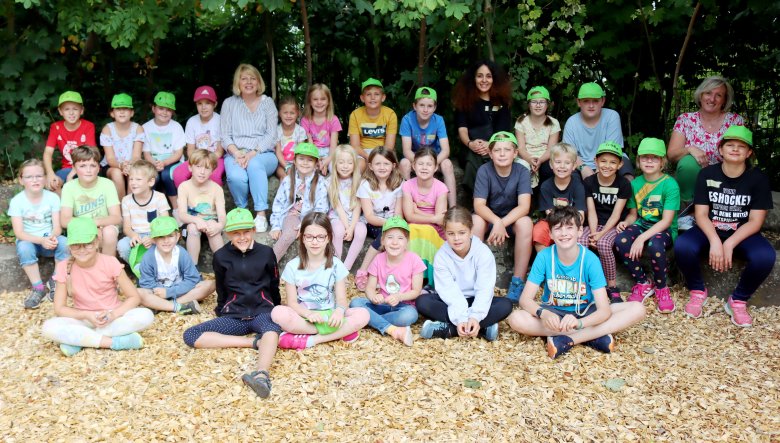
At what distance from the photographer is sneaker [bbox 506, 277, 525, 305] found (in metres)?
4.79

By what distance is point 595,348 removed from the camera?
4.00 metres

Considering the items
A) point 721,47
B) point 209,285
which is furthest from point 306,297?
→ point 721,47

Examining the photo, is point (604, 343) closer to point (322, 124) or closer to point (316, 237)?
point (316, 237)

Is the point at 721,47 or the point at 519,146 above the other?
the point at 721,47

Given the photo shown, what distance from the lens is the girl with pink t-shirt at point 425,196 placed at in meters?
4.99

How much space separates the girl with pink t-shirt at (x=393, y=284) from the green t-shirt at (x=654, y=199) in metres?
1.69

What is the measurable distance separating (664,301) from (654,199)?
2.35ft

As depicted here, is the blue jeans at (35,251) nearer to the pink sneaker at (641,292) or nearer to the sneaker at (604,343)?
the sneaker at (604,343)

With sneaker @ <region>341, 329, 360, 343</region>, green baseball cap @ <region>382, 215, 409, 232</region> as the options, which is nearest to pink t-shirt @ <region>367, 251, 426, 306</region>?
green baseball cap @ <region>382, 215, 409, 232</region>

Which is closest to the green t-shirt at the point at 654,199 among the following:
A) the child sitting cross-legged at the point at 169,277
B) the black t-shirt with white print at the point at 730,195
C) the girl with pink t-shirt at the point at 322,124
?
the black t-shirt with white print at the point at 730,195

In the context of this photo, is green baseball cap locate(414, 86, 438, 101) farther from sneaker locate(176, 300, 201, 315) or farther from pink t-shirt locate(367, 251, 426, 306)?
sneaker locate(176, 300, 201, 315)

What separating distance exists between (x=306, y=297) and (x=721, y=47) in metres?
4.83

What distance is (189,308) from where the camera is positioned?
4555 mm

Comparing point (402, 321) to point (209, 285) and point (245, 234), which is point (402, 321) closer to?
point (245, 234)
